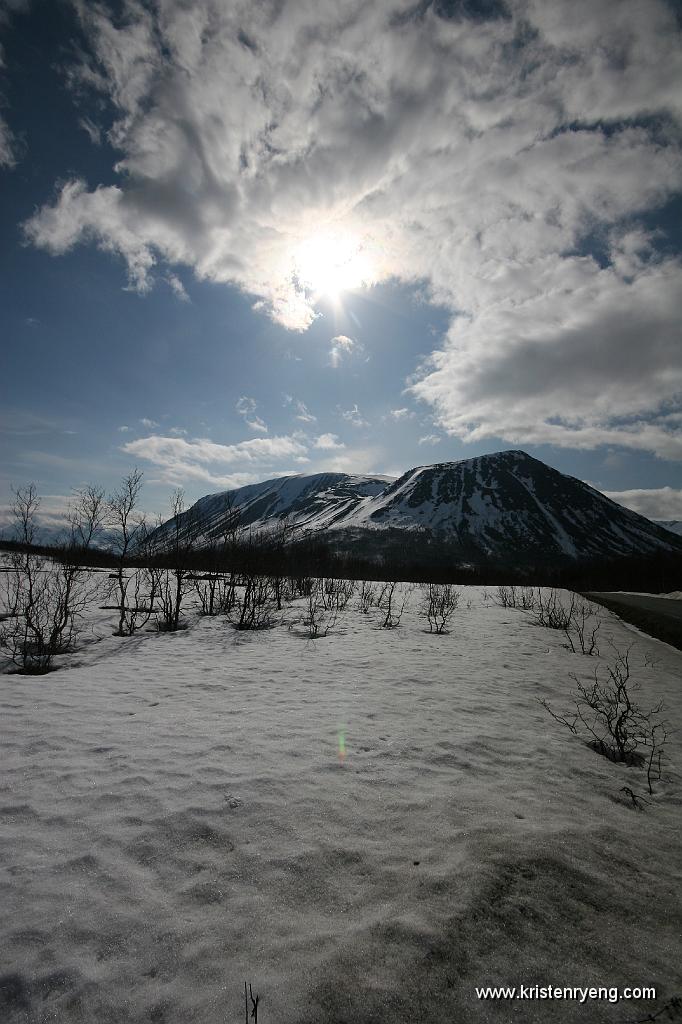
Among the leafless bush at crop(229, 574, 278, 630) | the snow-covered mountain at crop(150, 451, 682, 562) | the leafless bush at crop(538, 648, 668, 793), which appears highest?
the snow-covered mountain at crop(150, 451, 682, 562)

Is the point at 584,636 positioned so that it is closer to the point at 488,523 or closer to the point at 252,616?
the point at 252,616

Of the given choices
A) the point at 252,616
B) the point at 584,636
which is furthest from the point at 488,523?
the point at 252,616

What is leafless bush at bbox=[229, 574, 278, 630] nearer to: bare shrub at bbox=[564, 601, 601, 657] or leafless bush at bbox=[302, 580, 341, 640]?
leafless bush at bbox=[302, 580, 341, 640]

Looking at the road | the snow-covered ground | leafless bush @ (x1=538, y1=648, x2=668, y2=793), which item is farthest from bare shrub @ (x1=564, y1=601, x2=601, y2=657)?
the snow-covered ground

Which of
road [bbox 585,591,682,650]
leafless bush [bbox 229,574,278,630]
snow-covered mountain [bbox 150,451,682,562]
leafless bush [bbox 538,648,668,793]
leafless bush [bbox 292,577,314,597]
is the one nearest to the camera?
leafless bush [bbox 538,648,668,793]

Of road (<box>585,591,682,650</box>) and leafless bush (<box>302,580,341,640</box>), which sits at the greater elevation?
road (<box>585,591,682,650</box>)

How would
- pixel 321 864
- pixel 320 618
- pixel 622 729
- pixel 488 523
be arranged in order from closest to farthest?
pixel 321 864 < pixel 622 729 < pixel 320 618 < pixel 488 523

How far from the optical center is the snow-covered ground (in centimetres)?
213

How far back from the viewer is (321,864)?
3043mm

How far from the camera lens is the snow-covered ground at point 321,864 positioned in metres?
2.13

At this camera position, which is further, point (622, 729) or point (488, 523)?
point (488, 523)

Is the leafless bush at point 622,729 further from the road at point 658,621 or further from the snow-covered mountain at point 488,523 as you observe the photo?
the snow-covered mountain at point 488,523

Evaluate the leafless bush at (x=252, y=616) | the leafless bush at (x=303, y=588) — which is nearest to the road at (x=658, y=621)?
the leafless bush at (x=252, y=616)

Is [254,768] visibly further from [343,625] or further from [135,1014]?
[343,625]
